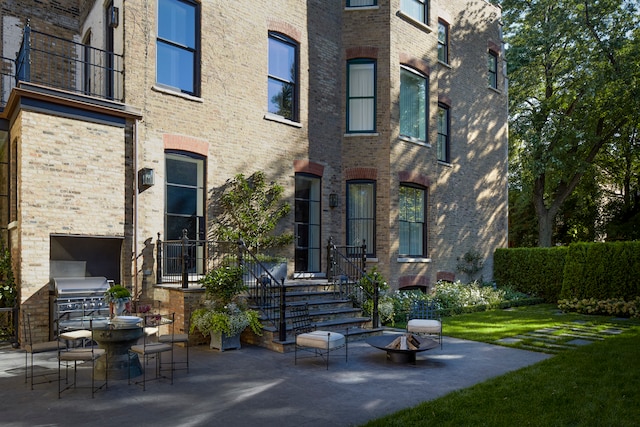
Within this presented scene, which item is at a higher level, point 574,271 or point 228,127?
point 228,127

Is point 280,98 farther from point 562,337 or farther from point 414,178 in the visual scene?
point 562,337

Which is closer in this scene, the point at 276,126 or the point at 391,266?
the point at 276,126

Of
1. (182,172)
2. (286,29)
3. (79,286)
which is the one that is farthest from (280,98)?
(79,286)

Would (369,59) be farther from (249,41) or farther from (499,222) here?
(499,222)

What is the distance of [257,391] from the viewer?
6.54 metres

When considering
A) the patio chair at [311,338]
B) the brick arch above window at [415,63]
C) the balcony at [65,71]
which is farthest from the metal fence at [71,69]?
the brick arch above window at [415,63]

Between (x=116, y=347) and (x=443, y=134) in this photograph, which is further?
(x=443, y=134)

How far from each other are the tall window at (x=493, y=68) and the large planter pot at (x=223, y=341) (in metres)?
15.6

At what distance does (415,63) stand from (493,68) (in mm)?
6753

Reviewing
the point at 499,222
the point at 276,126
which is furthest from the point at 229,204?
the point at 499,222

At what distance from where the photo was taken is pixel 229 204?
11.6 metres

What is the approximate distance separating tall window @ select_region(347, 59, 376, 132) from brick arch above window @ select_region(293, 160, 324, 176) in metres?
1.63

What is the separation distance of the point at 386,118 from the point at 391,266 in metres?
4.15

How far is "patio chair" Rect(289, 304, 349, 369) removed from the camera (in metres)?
8.02
